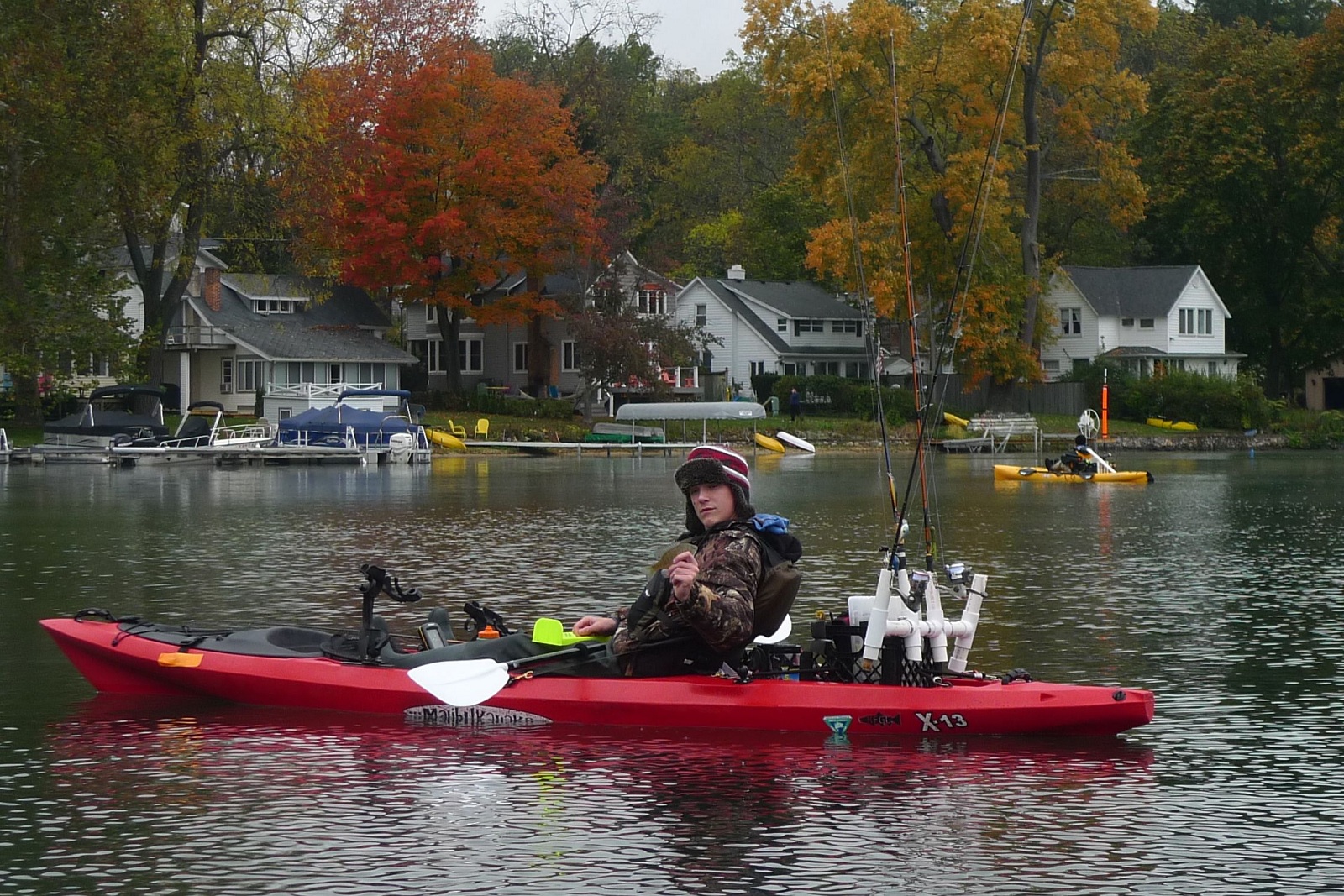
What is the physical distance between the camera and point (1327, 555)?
2311 centimetres

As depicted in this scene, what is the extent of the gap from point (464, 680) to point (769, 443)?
167 feet

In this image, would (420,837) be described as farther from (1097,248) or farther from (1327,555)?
(1097,248)

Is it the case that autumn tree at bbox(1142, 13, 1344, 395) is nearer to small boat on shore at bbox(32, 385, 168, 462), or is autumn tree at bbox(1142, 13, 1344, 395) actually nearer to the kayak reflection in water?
small boat on shore at bbox(32, 385, 168, 462)

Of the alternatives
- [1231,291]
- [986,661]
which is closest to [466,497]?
[986,661]

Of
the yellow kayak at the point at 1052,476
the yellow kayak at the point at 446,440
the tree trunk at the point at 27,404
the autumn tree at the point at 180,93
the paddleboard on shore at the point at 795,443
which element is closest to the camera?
the yellow kayak at the point at 1052,476

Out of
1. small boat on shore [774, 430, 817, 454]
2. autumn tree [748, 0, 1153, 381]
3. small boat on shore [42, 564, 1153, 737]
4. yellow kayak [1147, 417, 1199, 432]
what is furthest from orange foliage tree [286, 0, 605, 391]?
small boat on shore [42, 564, 1153, 737]

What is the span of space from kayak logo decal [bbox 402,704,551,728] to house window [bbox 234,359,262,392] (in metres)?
61.7

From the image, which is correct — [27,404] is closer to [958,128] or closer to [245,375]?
[245,375]

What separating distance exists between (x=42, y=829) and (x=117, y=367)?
4834 cm

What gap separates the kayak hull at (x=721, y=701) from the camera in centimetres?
1037

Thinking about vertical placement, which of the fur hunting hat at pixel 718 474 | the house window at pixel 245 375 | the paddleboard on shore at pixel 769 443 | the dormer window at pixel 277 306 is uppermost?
the dormer window at pixel 277 306

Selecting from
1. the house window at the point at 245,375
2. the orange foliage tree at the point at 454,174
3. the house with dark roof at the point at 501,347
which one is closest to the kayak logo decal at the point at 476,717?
the orange foliage tree at the point at 454,174

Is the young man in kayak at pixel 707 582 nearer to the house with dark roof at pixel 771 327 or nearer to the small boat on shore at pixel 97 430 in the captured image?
the small boat on shore at pixel 97 430

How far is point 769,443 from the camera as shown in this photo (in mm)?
61656
